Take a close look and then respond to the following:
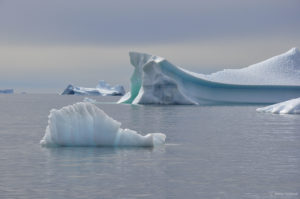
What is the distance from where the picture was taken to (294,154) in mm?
11188

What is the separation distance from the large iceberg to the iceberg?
2407 centimetres

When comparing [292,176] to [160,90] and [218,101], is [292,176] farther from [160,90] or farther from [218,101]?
[218,101]

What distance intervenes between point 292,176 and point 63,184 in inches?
137

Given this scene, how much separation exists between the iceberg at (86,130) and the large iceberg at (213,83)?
24070 millimetres

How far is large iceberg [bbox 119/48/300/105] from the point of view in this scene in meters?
36.7

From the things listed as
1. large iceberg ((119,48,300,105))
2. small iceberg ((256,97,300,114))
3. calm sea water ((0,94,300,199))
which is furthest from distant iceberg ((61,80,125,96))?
calm sea water ((0,94,300,199))

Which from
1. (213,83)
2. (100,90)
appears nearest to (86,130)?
(213,83)

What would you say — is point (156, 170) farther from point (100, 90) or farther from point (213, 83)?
point (100, 90)

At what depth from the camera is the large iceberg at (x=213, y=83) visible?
36.7m

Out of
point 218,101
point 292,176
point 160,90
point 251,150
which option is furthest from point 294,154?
point 218,101

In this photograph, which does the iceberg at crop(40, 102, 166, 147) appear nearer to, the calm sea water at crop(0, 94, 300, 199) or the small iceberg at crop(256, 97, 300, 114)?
the calm sea water at crop(0, 94, 300, 199)

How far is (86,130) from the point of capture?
11555 mm

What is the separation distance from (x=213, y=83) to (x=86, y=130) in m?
28.4

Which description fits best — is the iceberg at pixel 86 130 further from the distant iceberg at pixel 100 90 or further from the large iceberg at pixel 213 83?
the distant iceberg at pixel 100 90
